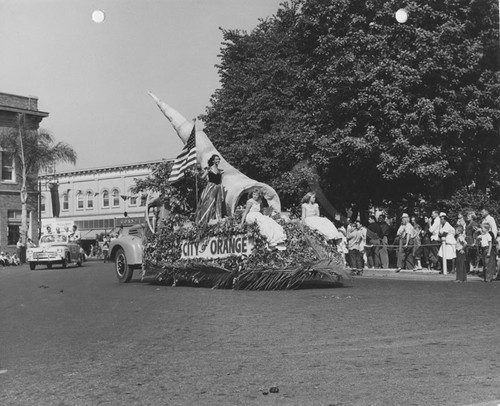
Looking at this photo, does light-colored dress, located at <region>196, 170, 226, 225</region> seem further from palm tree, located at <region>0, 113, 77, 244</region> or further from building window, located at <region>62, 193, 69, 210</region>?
building window, located at <region>62, 193, 69, 210</region>

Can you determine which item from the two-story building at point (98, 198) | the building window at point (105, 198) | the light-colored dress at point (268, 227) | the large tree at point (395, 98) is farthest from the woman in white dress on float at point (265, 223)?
the building window at point (105, 198)

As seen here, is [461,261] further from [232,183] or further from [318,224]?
[232,183]

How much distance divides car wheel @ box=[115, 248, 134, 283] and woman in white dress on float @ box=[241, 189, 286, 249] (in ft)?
14.6

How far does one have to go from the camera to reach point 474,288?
48.5 ft

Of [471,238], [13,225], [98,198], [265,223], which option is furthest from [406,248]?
[98,198]

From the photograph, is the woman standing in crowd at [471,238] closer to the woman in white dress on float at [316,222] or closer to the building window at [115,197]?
the woman in white dress on float at [316,222]

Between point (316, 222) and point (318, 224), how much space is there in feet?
0.31

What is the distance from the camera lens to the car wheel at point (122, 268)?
18.2 metres

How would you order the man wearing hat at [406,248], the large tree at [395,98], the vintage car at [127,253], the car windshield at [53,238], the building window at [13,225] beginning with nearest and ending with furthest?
1. the vintage car at [127,253]
2. the man wearing hat at [406,248]
3. the large tree at [395,98]
4. the car windshield at [53,238]
5. the building window at [13,225]

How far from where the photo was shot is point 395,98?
24984 mm

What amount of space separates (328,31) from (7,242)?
2574 cm

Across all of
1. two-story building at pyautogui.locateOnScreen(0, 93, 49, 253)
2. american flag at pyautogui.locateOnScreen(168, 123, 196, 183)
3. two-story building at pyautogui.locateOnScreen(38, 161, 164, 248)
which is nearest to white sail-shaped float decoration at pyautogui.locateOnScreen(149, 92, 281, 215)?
american flag at pyautogui.locateOnScreen(168, 123, 196, 183)

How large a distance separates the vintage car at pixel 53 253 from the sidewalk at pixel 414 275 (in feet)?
48.4

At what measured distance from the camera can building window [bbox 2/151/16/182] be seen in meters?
37.1
